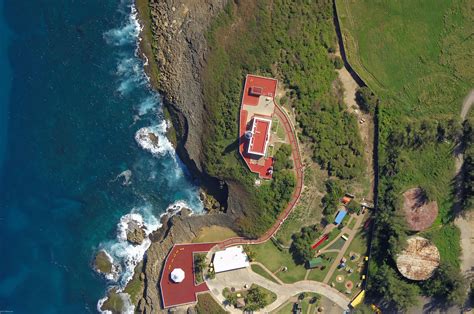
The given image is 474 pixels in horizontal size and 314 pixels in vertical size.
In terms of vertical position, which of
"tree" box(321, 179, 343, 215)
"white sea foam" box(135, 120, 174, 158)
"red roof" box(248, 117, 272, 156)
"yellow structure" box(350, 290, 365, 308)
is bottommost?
"yellow structure" box(350, 290, 365, 308)

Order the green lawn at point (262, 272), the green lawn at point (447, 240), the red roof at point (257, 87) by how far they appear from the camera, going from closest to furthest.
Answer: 1. the green lawn at point (447, 240)
2. the red roof at point (257, 87)
3. the green lawn at point (262, 272)

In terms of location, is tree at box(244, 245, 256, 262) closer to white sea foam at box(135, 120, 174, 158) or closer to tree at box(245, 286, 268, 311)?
tree at box(245, 286, 268, 311)

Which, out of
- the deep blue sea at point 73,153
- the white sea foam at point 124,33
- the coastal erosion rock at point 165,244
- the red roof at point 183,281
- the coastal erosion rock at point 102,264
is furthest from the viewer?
the coastal erosion rock at point 102,264

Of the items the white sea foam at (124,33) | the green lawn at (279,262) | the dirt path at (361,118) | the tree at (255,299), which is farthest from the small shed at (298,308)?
the white sea foam at (124,33)

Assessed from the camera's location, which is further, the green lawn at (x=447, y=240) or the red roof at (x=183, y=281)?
the red roof at (x=183, y=281)

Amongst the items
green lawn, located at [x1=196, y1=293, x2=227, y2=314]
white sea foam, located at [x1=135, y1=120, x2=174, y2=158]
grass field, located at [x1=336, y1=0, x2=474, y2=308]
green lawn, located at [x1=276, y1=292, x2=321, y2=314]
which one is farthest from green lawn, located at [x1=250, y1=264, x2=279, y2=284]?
white sea foam, located at [x1=135, y1=120, x2=174, y2=158]

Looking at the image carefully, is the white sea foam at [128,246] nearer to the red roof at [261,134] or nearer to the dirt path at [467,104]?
the red roof at [261,134]

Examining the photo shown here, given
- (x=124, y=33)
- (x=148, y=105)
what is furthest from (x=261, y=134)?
(x=124, y=33)
